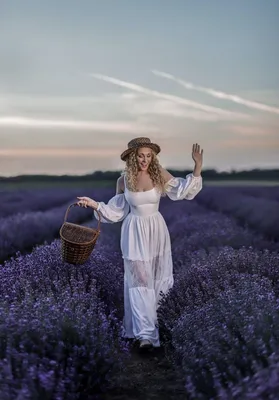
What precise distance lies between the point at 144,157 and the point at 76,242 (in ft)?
2.50

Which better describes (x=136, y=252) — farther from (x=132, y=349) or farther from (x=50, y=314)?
(x=50, y=314)


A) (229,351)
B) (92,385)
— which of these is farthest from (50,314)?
(229,351)

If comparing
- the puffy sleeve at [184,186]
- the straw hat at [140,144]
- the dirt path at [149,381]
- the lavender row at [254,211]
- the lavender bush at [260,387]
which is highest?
the straw hat at [140,144]

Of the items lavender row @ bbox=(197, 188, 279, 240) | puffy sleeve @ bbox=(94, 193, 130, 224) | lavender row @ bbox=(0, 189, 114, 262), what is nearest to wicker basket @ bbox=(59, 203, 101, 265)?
puffy sleeve @ bbox=(94, 193, 130, 224)

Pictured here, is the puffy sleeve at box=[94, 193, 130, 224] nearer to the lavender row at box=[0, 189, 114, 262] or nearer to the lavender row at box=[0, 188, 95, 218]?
the lavender row at box=[0, 189, 114, 262]

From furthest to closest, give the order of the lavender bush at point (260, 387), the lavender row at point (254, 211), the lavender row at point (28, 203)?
the lavender row at point (28, 203) < the lavender row at point (254, 211) < the lavender bush at point (260, 387)

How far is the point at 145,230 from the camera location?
5.00 meters

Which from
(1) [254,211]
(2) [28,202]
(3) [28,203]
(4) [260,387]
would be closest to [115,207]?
(4) [260,387]

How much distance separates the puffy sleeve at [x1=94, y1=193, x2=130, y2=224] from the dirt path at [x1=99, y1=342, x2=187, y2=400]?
1038 mm

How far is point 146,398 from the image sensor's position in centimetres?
368

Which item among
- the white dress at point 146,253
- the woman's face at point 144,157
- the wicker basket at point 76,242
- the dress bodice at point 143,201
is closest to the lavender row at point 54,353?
the wicker basket at point 76,242

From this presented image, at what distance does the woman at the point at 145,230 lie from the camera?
16.1ft

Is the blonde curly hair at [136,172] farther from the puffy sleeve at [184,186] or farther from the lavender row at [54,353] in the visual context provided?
the lavender row at [54,353]

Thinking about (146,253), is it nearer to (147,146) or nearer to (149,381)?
(147,146)
